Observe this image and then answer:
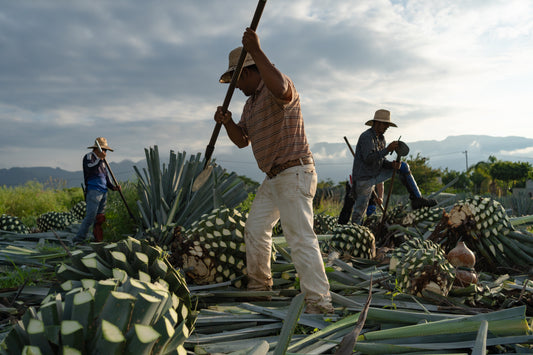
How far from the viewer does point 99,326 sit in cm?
119

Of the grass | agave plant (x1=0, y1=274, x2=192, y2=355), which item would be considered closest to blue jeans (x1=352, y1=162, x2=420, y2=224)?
agave plant (x1=0, y1=274, x2=192, y2=355)

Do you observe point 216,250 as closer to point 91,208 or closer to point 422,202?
point 422,202

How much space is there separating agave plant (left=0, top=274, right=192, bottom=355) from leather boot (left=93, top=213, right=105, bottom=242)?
485 cm

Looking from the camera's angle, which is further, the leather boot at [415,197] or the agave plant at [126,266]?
the leather boot at [415,197]

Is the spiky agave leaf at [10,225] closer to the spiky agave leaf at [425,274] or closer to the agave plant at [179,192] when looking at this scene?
the agave plant at [179,192]

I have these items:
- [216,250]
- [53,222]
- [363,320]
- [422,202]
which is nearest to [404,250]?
[216,250]

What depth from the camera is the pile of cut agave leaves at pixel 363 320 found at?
163 cm

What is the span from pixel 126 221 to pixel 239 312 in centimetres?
348

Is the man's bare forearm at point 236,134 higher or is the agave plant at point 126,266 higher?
the man's bare forearm at point 236,134

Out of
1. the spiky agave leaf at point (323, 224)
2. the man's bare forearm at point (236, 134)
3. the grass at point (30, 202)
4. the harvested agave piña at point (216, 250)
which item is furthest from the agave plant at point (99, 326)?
the grass at point (30, 202)

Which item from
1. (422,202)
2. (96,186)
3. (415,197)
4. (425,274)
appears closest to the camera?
(425,274)

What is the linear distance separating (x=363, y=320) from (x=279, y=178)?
59.2 inches

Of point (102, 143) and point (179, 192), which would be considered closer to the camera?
point (179, 192)

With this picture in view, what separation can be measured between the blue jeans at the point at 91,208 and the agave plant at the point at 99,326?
5.01 m
